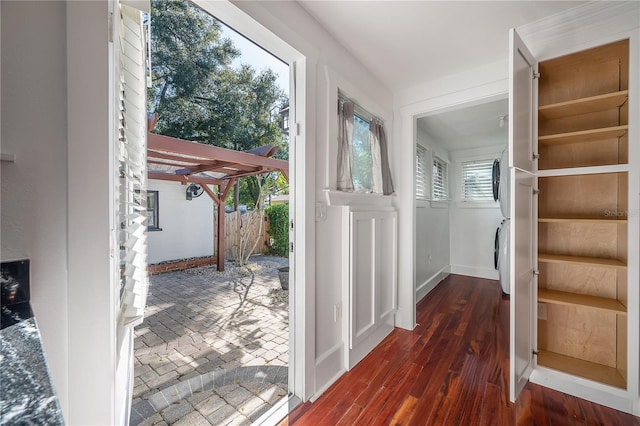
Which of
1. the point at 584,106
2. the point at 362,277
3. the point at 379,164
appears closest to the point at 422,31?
the point at 379,164

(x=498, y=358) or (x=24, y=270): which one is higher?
(x=24, y=270)

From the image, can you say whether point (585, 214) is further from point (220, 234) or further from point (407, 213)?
point (220, 234)

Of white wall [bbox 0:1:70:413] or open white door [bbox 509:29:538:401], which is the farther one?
open white door [bbox 509:29:538:401]

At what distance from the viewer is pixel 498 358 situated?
206 centimetres

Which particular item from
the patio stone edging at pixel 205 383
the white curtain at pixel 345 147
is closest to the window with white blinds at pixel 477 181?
the white curtain at pixel 345 147

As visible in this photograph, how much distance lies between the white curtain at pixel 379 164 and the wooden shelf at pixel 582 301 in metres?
1.40

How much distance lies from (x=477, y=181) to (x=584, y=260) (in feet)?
10.1

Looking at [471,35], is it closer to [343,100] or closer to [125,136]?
[343,100]

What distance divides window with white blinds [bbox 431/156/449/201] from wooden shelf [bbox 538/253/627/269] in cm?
222

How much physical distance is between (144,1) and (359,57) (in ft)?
5.43

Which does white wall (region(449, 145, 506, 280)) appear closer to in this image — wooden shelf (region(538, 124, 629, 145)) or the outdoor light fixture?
wooden shelf (region(538, 124, 629, 145))

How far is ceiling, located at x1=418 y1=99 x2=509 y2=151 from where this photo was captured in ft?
9.92

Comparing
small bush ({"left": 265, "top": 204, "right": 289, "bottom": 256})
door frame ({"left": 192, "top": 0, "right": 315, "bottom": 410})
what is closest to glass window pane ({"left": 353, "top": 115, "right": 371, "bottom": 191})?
door frame ({"left": 192, "top": 0, "right": 315, "bottom": 410})

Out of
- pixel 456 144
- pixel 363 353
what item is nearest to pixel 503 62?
pixel 456 144
